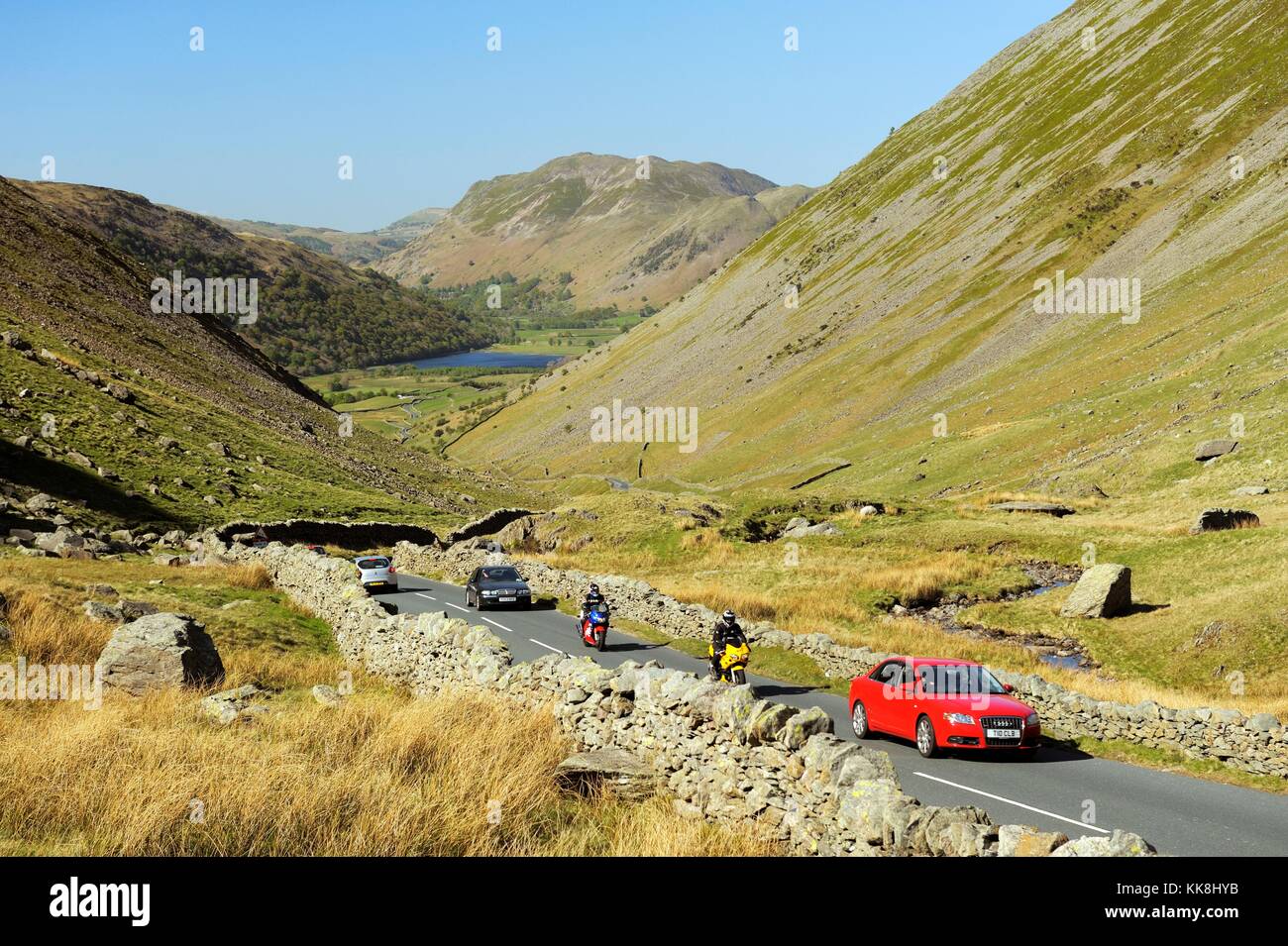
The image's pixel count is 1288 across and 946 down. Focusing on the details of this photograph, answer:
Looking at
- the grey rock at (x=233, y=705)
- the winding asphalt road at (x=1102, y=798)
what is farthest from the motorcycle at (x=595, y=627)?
the grey rock at (x=233, y=705)

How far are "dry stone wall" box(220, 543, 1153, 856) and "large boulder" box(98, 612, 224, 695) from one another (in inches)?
169

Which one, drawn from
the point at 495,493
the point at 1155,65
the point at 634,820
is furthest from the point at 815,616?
the point at 1155,65

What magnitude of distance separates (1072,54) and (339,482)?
143 meters

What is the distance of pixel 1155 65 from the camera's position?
131375mm

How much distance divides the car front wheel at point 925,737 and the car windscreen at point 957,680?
0.60 meters

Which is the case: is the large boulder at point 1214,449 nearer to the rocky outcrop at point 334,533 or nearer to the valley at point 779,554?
the valley at point 779,554

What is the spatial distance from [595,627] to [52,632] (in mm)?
14532

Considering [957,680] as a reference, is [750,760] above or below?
above

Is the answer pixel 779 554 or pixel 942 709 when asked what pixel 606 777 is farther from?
pixel 779 554

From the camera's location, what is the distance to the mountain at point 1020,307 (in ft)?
210

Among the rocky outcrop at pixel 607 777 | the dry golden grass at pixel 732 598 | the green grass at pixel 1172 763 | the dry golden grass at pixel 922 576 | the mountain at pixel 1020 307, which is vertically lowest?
the green grass at pixel 1172 763

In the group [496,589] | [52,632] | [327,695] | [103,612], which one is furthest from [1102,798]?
[496,589]

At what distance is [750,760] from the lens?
10.2 metres
